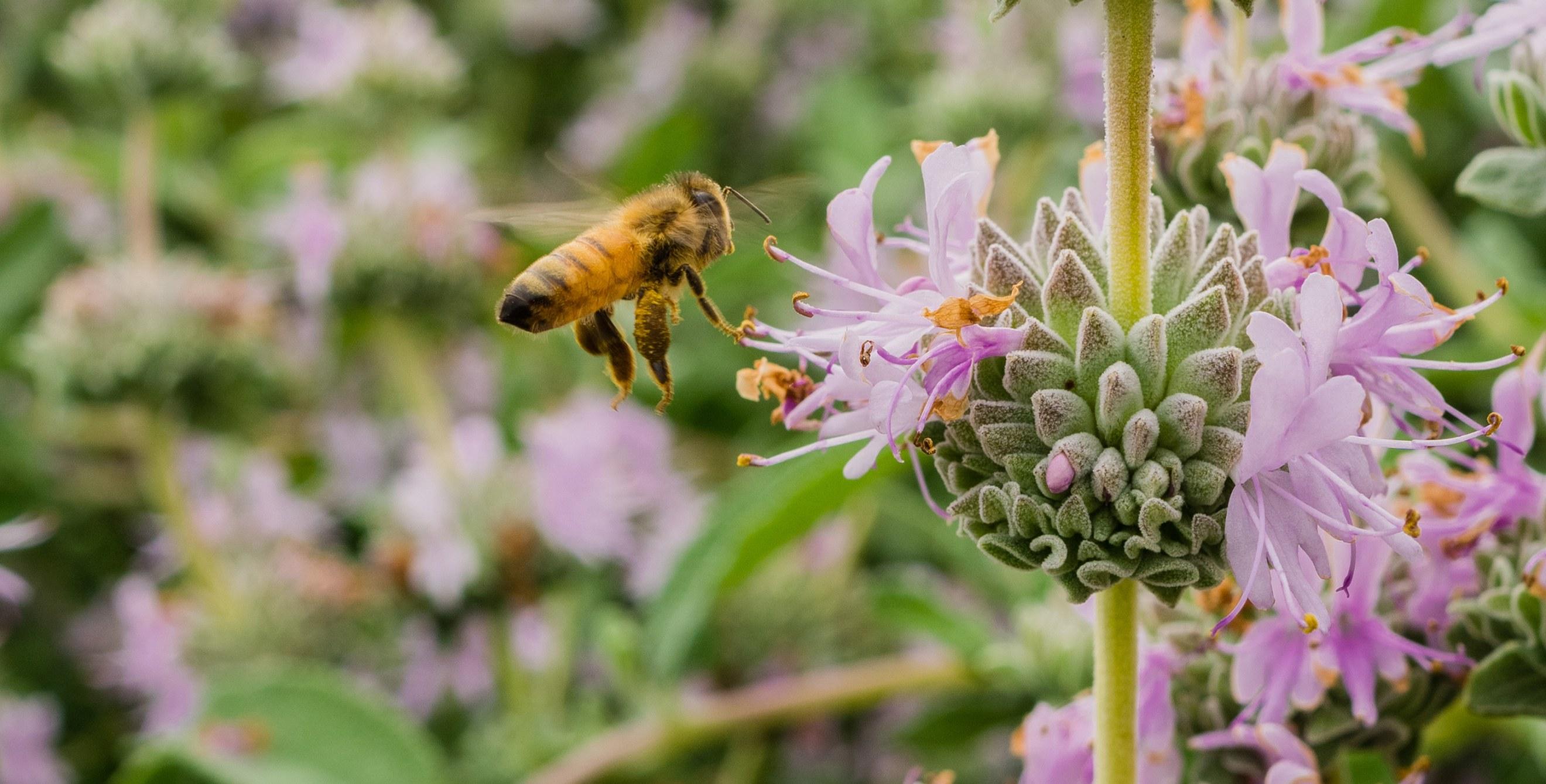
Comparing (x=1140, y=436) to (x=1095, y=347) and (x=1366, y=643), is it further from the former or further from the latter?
(x=1366, y=643)

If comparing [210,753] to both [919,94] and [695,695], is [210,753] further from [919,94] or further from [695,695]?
[919,94]

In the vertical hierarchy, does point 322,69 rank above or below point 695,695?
above

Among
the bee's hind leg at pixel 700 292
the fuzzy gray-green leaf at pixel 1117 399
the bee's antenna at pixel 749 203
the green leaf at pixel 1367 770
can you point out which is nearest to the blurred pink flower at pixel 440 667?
the bee's hind leg at pixel 700 292

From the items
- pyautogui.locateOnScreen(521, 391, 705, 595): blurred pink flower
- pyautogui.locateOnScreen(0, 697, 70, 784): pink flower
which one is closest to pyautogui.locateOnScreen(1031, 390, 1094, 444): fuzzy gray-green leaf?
pyautogui.locateOnScreen(521, 391, 705, 595): blurred pink flower

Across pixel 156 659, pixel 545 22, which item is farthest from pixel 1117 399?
pixel 545 22

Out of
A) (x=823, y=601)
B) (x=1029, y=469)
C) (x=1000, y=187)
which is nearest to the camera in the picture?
(x=1029, y=469)

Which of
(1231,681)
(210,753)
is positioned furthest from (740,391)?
(210,753)
